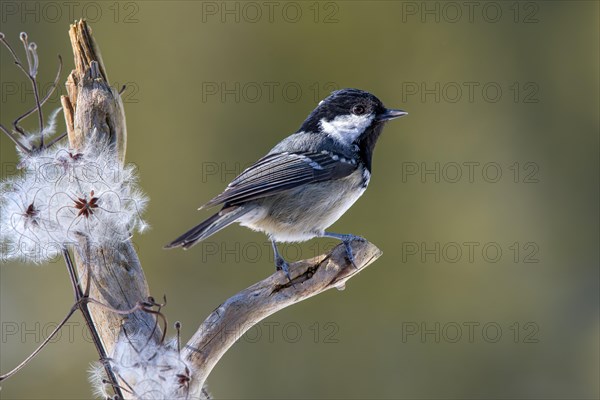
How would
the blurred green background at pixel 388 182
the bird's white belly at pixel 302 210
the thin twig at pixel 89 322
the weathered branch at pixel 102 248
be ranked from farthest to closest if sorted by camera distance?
the blurred green background at pixel 388 182 < the bird's white belly at pixel 302 210 < the weathered branch at pixel 102 248 < the thin twig at pixel 89 322

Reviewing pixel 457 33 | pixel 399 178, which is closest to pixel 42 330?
pixel 399 178

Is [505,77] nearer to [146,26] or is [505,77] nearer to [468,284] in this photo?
[468,284]

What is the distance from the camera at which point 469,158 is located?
4496 mm

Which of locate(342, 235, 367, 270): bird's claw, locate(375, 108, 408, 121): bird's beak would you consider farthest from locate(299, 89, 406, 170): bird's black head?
locate(342, 235, 367, 270): bird's claw

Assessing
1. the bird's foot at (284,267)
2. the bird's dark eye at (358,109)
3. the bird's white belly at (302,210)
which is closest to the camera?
the bird's foot at (284,267)

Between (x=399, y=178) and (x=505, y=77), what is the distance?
960mm

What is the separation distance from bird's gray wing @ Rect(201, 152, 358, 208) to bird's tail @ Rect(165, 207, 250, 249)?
43mm

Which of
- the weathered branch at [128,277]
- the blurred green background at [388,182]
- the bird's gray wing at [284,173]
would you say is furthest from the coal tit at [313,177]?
the blurred green background at [388,182]

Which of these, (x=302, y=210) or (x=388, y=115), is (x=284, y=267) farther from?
(x=388, y=115)

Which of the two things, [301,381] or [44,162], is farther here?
[301,381]

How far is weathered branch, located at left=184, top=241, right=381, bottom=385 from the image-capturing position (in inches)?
83.2

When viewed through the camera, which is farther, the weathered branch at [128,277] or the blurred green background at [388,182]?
the blurred green background at [388,182]

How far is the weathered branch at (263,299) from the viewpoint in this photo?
211 centimetres

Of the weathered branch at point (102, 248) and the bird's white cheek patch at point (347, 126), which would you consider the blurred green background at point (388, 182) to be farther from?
the weathered branch at point (102, 248)
